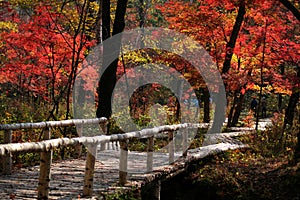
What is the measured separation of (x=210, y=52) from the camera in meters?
17.6

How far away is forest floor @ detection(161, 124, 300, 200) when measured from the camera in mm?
8531

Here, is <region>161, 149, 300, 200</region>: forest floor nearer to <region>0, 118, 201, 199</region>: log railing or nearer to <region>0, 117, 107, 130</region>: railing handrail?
<region>0, 118, 201, 199</region>: log railing

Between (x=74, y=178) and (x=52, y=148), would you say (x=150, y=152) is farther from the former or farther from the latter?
(x=52, y=148)

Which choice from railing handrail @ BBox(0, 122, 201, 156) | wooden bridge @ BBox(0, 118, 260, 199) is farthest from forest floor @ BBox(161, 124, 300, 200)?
railing handrail @ BBox(0, 122, 201, 156)

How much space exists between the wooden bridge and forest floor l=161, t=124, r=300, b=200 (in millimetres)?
441

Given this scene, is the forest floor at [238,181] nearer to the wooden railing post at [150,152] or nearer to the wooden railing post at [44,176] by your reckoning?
the wooden railing post at [150,152]

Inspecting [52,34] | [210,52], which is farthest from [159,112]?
[52,34]

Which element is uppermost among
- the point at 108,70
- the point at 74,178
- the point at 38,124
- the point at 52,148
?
the point at 108,70

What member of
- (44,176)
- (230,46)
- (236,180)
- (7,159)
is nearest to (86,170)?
(44,176)

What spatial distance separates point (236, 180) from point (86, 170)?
4172 mm

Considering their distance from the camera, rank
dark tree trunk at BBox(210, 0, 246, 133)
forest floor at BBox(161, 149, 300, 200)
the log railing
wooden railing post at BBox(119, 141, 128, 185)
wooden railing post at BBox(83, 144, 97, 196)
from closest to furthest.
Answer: the log railing, wooden railing post at BBox(83, 144, 97, 196), wooden railing post at BBox(119, 141, 128, 185), forest floor at BBox(161, 149, 300, 200), dark tree trunk at BBox(210, 0, 246, 133)

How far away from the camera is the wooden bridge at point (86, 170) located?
542cm

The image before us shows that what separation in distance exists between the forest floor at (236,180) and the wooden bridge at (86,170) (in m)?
0.44

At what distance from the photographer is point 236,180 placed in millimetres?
9219
